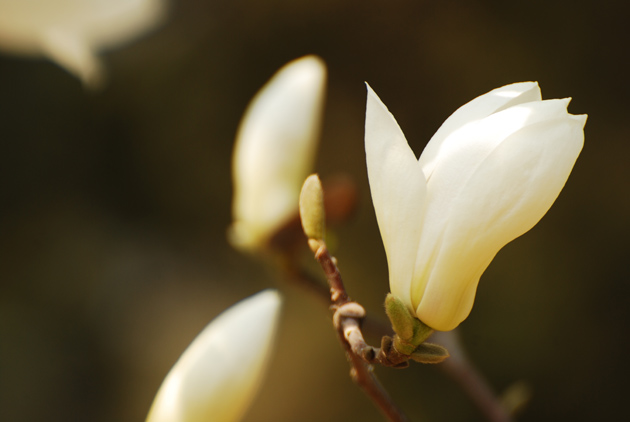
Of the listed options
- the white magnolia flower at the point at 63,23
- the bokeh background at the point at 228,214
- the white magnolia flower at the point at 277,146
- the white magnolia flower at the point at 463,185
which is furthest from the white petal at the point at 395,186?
the bokeh background at the point at 228,214

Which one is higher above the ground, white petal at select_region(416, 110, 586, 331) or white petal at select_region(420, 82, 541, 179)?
white petal at select_region(420, 82, 541, 179)

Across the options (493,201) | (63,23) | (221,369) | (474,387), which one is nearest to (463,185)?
(493,201)

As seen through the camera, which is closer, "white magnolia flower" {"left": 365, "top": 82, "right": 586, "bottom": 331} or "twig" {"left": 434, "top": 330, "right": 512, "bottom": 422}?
"white magnolia flower" {"left": 365, "top": 82, "right": 586, "bottom": 331}

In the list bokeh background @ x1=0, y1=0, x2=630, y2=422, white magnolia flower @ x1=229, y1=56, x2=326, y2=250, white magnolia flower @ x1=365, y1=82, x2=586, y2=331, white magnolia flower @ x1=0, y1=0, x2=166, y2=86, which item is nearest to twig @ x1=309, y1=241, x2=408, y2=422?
white magnolia flower @ x1=365, y1=82, x2=586, y2=331

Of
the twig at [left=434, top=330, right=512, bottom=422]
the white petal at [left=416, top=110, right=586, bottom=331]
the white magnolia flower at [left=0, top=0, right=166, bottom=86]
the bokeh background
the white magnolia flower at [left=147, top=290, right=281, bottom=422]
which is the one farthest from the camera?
the bokeh background

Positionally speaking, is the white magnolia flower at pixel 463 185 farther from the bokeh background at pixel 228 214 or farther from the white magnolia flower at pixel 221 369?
the bokeh background at pixel 228 214

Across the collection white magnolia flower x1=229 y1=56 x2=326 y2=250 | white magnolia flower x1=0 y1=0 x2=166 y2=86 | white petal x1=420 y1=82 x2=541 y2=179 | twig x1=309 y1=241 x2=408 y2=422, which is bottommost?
twig x1=309 y1=241 x2=408 y2=422

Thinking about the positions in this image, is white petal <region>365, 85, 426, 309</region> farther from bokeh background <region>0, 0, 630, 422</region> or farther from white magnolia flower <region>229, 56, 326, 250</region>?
bokeh background <region>0, 0, 630, 422</region>

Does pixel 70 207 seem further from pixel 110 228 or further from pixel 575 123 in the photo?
pixel 575 123
